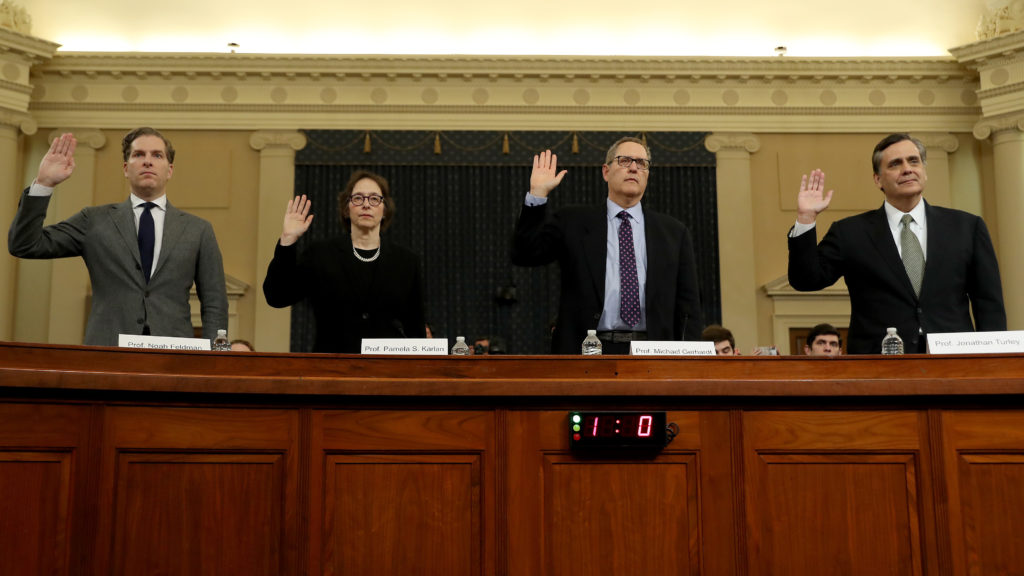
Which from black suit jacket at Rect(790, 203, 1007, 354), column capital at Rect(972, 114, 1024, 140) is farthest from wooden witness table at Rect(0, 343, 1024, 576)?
column capital at Rect(972, 114, 1024, 140)

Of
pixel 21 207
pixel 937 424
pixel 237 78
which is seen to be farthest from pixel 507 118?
pixel 937 424

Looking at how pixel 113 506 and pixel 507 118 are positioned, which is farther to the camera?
pixel 507 118

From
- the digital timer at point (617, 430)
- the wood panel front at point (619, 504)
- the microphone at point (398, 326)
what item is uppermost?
the microphone at point (398, 326)

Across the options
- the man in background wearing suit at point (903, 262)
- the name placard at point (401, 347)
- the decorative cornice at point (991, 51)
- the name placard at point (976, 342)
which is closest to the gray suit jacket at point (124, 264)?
the name placard at point (401, 347)

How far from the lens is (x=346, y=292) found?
3.36 metres

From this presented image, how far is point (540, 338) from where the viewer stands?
9609 millimetres

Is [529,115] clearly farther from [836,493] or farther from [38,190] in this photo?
[836,493]

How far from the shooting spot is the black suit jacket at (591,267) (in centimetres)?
318

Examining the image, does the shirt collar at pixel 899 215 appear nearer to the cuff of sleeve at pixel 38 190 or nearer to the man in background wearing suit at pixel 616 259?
the man in background wearing suit at pixel 616 259

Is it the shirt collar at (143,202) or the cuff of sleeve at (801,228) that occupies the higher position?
the shirt collar at (143,202)

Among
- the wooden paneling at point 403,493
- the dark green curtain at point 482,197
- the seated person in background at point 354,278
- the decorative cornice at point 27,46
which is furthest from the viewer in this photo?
the dark green curtain at point 482,197

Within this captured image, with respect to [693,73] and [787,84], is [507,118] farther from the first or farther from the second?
[787,84]

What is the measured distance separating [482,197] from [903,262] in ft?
22.6

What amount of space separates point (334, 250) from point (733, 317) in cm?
658
